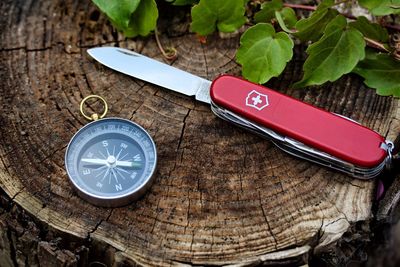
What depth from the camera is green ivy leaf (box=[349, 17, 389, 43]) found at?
160 cm

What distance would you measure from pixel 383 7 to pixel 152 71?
0.55 meters

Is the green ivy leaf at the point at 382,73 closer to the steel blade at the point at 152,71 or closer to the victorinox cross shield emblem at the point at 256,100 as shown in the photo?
the victorinox cross shield emblem at the point at 256,100

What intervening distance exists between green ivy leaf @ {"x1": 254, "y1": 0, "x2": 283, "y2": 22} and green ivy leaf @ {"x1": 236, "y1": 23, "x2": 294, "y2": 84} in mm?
78

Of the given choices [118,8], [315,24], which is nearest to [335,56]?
[315,24]

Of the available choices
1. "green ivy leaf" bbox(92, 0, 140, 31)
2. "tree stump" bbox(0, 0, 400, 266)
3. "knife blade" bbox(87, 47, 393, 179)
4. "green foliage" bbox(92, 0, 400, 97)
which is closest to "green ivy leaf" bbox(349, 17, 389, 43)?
"green foliage" bbox(92, 0, 400, 97)

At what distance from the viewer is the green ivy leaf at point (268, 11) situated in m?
1.63

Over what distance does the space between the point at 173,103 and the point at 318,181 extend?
38cm

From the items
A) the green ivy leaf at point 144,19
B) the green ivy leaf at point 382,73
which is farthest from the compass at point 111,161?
the green ivy leaf at point 382,73

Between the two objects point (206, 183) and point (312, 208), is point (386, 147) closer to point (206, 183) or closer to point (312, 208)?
point (312, 208)

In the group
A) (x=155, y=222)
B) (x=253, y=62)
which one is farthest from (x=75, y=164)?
(x=253, y=62)

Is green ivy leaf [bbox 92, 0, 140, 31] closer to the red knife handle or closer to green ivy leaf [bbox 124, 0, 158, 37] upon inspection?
green ivy leaf [bbox 124, 0, 158, 37]

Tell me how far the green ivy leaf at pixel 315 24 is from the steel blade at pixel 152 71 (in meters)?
0.25

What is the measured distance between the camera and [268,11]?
1651 mm

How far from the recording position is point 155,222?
1416mm
